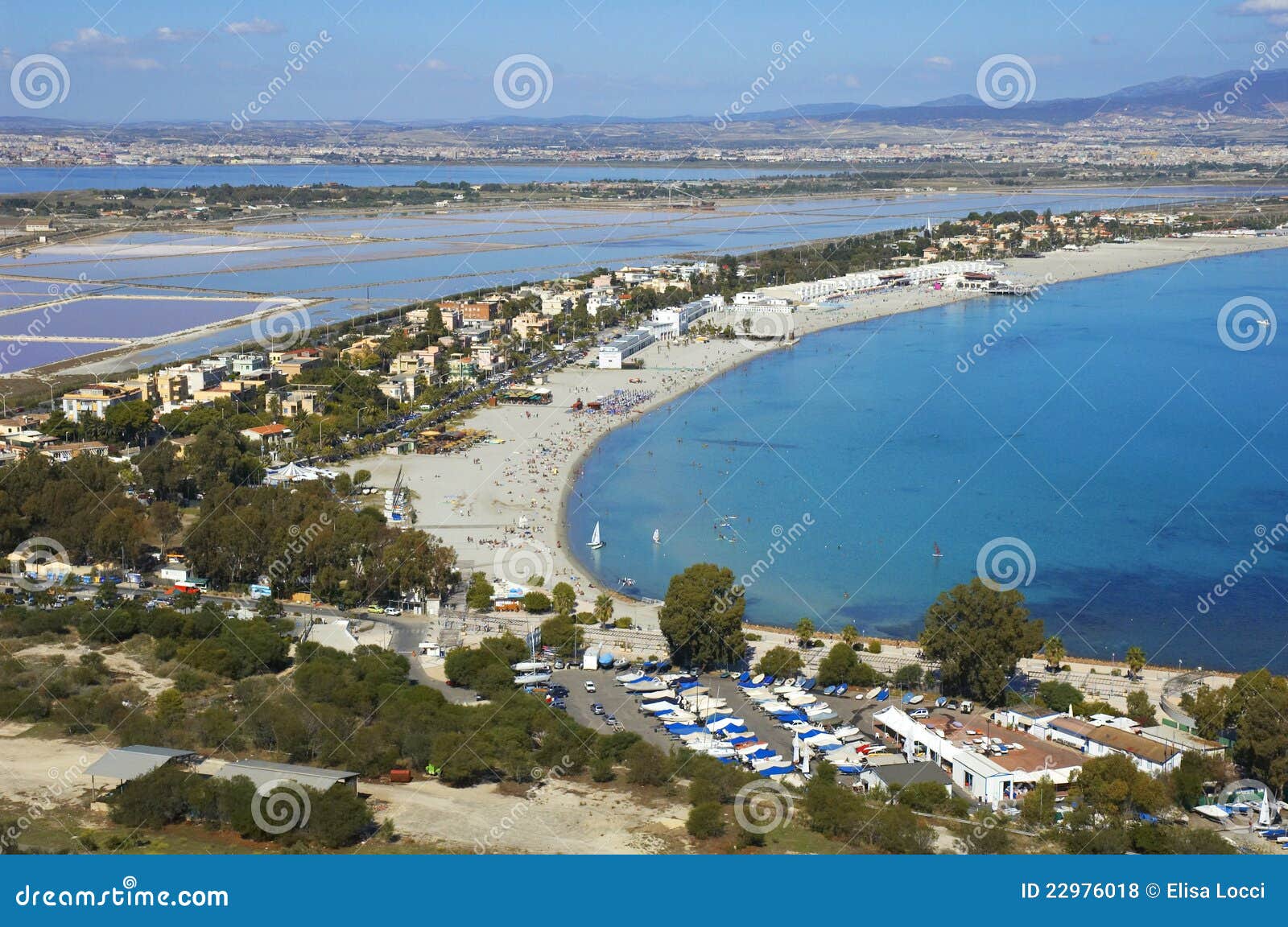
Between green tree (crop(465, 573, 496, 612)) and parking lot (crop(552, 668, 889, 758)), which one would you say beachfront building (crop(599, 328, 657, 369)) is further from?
parking lot (crop(552, 668, 889, 758))

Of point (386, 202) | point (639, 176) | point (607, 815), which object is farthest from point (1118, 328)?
point (639, 176)

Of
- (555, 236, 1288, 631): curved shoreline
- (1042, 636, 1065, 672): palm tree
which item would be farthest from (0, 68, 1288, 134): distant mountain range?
(1042, 636, 1065, 672): palm tree

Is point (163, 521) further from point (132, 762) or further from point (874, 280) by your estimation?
point (874, 280)

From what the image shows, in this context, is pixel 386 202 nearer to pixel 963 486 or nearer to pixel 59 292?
pixel 59 292

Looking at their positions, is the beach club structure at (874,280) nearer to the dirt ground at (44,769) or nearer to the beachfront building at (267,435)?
the beachfront building at (267,435)

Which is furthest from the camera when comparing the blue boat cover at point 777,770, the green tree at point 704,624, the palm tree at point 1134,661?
the green tree at point 704,624

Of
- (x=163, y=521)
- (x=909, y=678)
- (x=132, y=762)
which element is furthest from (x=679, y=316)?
(x=132, y=762)

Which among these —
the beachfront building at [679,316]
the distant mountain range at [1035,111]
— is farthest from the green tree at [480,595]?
the distant mountain range at [1035,111]
